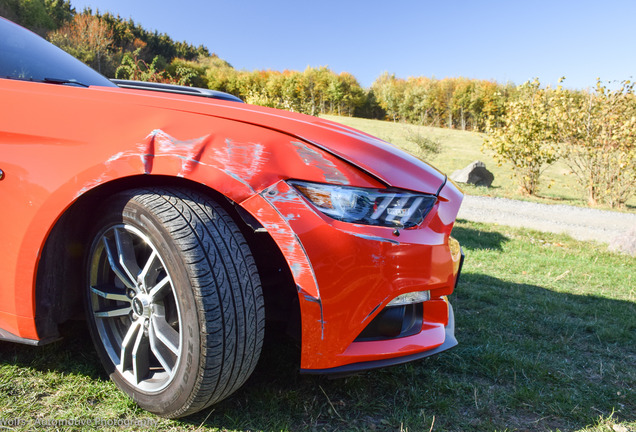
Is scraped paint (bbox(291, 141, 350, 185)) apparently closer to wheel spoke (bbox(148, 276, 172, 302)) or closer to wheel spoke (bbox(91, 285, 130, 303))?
→ wheel spoke (bbox(148, 276, 172, 302))

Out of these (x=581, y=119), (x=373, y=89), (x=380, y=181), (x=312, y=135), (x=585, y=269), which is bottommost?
(x=585, y=269)

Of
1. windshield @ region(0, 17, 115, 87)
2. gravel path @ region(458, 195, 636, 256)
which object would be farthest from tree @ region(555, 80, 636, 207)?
windshield @ region(0, 17, 115, 87)

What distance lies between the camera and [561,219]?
8766 millimetres

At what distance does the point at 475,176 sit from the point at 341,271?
14.9m

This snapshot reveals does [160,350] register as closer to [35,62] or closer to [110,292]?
[110,292]

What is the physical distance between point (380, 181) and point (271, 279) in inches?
26.3

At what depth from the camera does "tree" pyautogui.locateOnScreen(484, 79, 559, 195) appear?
12.3m

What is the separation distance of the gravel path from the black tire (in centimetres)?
654

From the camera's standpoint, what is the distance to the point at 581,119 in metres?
11.2

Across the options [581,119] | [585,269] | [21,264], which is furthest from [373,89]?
[21,264]

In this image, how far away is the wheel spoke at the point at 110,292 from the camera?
1720mm

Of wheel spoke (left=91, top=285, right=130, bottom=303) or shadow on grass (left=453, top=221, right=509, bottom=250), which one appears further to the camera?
shadow on grass (left=453, top=221, right=509, bottom=250)

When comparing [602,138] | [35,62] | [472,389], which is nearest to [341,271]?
[472,389]

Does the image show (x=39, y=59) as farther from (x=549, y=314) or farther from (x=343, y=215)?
(x=549, y=314)
